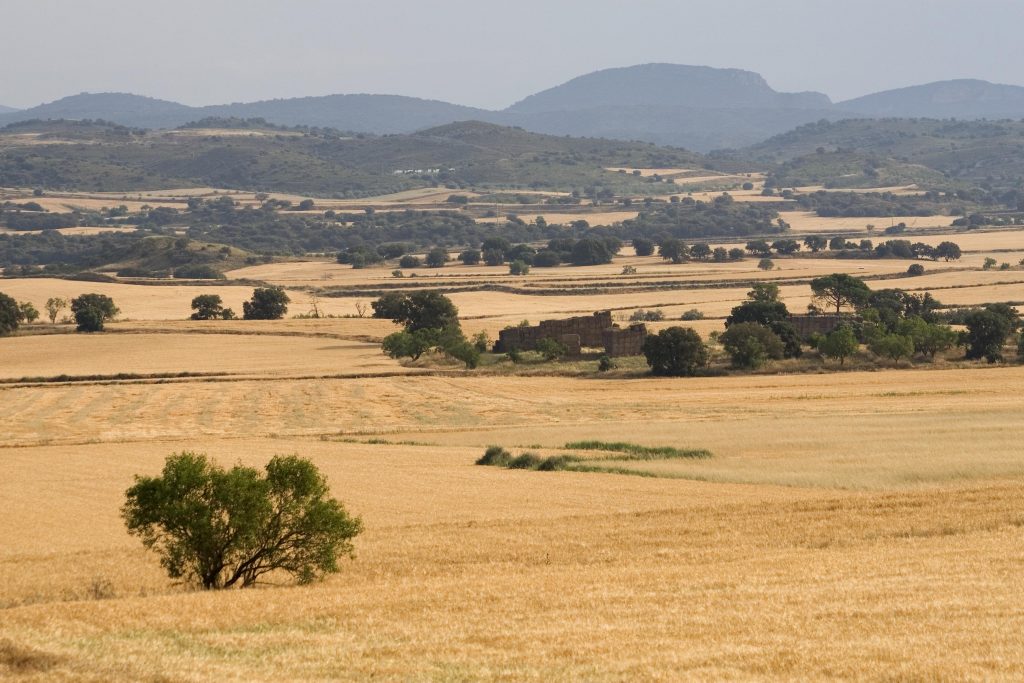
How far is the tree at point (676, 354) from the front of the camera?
77.5 m

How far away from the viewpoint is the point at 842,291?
107000 millimetres

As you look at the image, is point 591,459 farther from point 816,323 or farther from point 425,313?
point 425,313

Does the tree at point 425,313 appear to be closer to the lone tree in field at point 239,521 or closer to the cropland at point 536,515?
the cropland at point 536,515

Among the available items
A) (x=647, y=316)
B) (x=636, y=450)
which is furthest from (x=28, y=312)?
(x=636, y=450)

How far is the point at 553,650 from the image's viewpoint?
18969 mm

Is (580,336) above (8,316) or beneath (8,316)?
beneath

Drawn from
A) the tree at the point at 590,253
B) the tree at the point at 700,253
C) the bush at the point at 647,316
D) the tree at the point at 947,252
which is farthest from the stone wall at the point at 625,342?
the tree at the point at 700,253

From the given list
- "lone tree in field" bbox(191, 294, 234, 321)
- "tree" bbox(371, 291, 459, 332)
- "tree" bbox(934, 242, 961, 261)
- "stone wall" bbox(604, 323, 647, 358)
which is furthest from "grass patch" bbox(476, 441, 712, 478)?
"tree" bbox(934, 242, 961, 261)

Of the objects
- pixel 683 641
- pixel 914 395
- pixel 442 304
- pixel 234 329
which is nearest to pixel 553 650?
pixel 683 641

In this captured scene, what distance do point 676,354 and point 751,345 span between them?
470 cm

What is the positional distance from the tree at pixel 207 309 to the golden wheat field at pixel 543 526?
1072 inches

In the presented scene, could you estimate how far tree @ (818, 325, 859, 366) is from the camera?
7969cm

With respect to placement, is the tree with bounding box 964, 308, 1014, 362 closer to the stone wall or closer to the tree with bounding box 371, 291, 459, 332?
the stone wall

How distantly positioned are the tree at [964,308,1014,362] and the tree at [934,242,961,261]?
298ft
